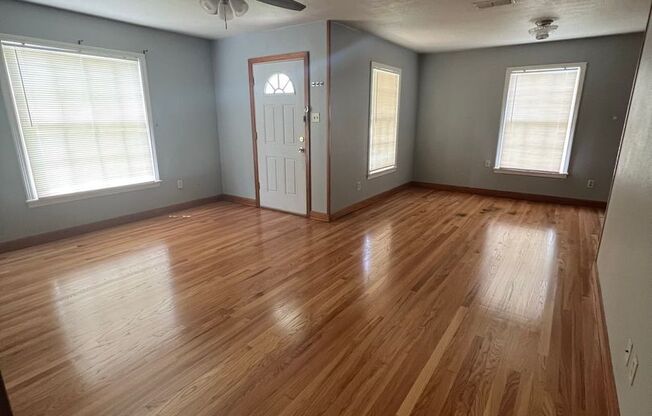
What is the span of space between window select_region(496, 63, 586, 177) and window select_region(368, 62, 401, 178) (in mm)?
1833

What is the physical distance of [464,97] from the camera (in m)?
6.00

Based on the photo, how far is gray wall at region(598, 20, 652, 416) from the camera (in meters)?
1.37

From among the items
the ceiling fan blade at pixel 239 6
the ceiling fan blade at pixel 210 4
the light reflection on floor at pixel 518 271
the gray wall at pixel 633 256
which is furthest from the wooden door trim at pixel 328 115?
the gray wall at pixel 633 256

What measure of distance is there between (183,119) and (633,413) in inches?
211

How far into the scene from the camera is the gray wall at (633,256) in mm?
1367

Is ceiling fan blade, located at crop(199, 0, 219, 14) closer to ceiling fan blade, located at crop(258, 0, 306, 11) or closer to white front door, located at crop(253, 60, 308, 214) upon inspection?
ceiling fan blade, located at crop(258, 0, 306, 11)

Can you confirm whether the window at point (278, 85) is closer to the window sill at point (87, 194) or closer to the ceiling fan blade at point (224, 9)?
the ceiling fan blade at point (224, 9)

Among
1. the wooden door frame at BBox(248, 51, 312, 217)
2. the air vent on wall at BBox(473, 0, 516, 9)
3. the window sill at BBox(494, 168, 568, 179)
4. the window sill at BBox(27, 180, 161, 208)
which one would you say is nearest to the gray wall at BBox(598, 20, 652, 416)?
the air vent on wall at BBox(473, 0, 516, 9)

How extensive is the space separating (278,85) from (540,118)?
4205 millimetres

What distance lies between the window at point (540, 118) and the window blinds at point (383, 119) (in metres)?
1.84

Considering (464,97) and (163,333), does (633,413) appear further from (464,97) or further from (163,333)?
(464,97)

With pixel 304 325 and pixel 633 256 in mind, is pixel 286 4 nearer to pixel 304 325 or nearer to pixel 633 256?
pixel 304 325

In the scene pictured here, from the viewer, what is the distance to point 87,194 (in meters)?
4.03

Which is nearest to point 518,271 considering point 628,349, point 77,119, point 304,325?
point 628,349
